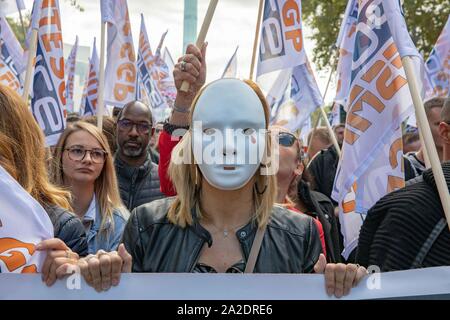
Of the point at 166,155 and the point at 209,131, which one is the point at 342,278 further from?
the point at 166,155

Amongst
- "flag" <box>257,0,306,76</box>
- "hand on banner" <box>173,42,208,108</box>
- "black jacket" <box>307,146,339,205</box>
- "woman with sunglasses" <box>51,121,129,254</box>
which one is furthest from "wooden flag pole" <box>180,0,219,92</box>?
"black jacket" <box>307,146,339,205</box>

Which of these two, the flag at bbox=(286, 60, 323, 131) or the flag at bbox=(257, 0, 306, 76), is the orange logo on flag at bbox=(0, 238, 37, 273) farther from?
the flag at bbox=(286, 60, 323, 131)

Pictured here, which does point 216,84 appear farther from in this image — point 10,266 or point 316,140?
point 316,140

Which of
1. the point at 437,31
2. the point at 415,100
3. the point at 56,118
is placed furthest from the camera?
the point at 437,31

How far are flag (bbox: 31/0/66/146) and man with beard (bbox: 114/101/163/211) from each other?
0.44m

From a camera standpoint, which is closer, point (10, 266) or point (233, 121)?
point (10, 266)

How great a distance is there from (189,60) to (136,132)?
2.70 meters

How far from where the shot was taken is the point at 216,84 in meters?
2.71

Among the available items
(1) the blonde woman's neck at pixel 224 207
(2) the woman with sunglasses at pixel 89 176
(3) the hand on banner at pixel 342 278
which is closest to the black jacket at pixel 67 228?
(1) the blonde woman's neck at pixel 224 207

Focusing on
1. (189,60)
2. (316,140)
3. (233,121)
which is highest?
(189,60)

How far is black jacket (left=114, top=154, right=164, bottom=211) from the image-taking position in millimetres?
5172

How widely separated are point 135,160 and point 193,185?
2771 millimetres

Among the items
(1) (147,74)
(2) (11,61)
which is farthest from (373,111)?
(1) (147,74)

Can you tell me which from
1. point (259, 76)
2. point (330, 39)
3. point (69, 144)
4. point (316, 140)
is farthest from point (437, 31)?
point (69, 144)
